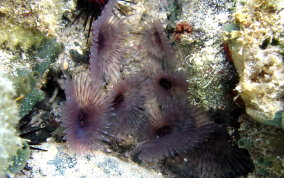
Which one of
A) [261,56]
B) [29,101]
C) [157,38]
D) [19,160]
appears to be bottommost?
[19,160]

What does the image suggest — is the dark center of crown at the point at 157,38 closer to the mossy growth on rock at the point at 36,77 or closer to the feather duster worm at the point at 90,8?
the feather duster worm at the point at 90,8

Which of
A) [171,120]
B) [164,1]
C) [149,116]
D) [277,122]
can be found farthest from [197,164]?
[164,1]

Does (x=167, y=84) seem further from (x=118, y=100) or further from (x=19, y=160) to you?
(x=19, y=160)

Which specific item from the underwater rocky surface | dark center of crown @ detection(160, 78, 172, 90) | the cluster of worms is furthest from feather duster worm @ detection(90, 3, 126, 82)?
dark center of crown @ detection(160, 78, 172, 90)

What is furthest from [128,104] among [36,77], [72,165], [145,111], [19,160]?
[19,160]

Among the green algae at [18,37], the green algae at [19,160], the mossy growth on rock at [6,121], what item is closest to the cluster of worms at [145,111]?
the green algae at [19,160]

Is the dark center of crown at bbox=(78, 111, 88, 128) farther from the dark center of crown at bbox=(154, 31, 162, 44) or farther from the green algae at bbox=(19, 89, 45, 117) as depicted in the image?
the dark center of crown at bbox=(154, 31, 162, 44)

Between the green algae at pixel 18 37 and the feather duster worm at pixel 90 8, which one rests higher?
the feather duster worm at pixel 90 8

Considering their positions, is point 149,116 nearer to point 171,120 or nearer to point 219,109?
point 171,120
